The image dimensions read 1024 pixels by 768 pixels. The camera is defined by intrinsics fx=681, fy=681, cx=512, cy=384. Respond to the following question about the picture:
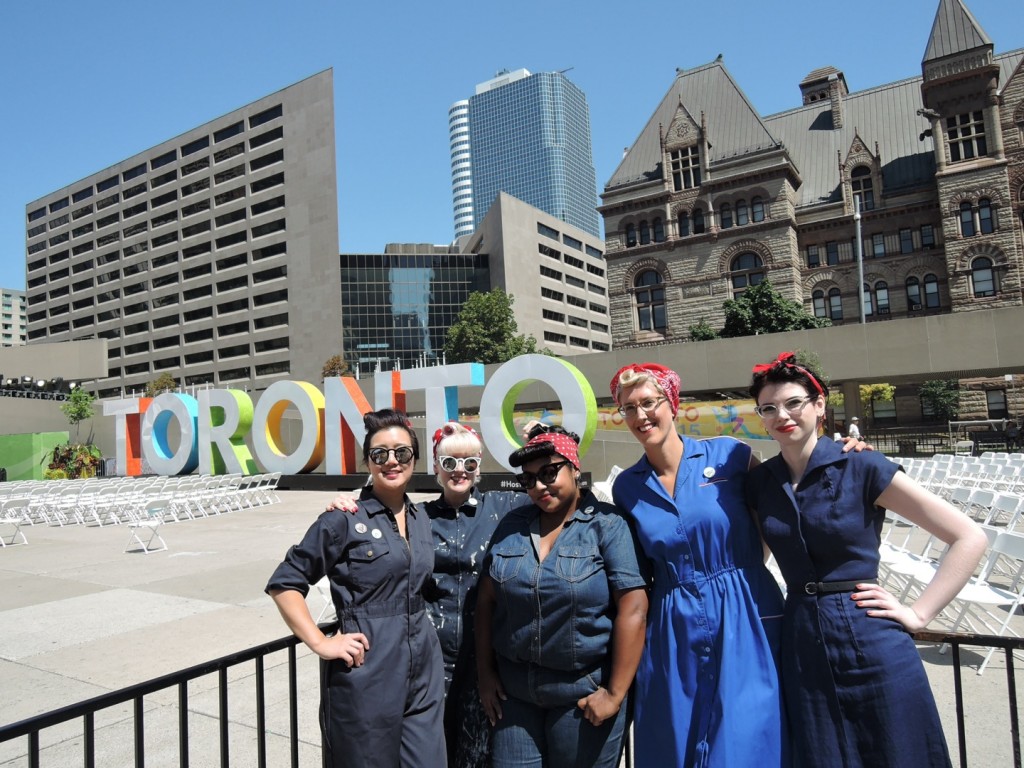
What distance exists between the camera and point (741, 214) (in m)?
47.2

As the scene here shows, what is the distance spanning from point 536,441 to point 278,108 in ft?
270

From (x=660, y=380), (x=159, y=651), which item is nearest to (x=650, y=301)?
(x=159, y=651)

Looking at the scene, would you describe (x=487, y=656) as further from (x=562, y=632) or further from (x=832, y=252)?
(x=832, y=252)

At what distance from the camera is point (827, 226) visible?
159ft

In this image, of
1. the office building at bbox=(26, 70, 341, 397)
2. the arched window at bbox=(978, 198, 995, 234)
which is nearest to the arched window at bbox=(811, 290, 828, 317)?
the arched window at bbox=(978, 198, 995, 234)

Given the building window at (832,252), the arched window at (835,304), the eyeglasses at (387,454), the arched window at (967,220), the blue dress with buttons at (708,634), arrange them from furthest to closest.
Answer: the building window at (832,252) → the arched window at (835,304) → the arched window at (967,220) → the eyeglasses at (387,454) → the blue dress with buttons at (708,634)

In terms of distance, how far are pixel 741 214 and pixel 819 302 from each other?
27.9 feet

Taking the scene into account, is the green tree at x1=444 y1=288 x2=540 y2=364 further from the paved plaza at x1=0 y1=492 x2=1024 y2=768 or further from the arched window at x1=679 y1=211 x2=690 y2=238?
the paved plaza at x1=0 y1=492 x2=1024 y2=768

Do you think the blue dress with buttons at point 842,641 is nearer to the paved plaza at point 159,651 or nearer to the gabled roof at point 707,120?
the paved plaza at point 159,651

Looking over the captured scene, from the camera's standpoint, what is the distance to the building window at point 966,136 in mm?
42219

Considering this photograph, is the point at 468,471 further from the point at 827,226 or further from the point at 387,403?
the point at 827,226

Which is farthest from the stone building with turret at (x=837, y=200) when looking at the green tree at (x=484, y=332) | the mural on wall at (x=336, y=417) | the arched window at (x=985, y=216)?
the mural on wall at (x=336, y=417)

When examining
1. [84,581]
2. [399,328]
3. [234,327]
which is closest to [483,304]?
[399,328]

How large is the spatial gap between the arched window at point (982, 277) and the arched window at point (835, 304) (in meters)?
7.88
